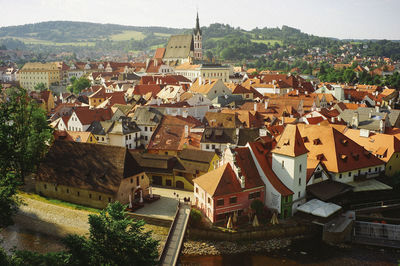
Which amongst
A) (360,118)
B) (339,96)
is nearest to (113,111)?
(360,118)

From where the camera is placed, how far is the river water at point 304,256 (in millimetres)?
32219

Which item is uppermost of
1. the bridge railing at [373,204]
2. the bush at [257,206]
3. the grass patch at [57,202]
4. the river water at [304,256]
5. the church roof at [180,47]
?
the church roof at [180,47]

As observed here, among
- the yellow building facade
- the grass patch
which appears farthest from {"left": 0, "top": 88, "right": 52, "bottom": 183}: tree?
the yellow building facade

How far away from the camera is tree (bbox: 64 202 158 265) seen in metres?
23.4

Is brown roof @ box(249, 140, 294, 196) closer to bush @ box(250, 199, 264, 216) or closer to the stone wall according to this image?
bush @ box(250, 199, 264, 216)

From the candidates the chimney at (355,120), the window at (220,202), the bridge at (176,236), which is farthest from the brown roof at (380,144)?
the bridge at (176,236)

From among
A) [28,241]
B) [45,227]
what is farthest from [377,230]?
[28,241]

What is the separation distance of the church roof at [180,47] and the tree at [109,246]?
136 m

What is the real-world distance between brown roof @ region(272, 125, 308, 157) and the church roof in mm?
122671

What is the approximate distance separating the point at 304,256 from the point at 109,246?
17592 millimetres

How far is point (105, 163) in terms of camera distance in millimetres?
40406

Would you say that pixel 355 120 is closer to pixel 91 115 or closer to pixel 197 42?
pixel 91 115

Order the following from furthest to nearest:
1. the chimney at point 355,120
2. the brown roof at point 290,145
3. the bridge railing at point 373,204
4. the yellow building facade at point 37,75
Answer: the yellow building facade at point 37,75
the chimney at point 355,120
the bridge railing at point 373,204
the brown roof at point 290,145

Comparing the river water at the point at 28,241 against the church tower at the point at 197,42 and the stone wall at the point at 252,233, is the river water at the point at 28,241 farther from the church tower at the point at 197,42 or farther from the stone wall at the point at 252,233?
the church tower at the point at 197,42
